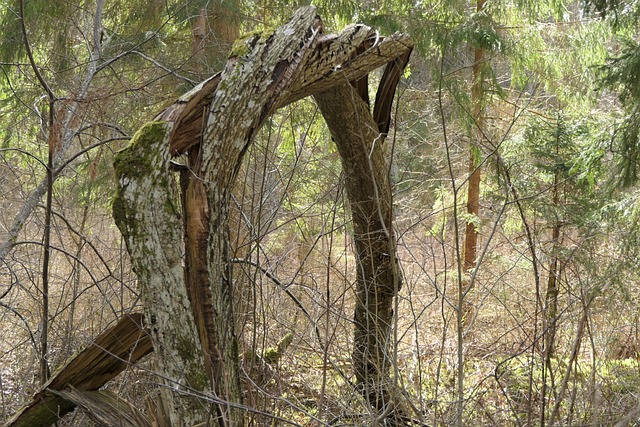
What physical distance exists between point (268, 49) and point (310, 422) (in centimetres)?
298

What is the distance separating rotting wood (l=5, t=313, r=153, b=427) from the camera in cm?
347

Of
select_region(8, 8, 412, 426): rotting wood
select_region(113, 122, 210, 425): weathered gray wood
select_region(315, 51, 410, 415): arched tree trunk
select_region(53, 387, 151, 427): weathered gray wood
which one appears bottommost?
select_region(53, 387, 151, 427): weathered gray wood

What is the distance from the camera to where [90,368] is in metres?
3.62

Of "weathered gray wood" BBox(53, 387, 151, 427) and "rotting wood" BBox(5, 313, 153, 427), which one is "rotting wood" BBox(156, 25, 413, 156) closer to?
"rotting wood" BBox(5, 313, 153, 427)

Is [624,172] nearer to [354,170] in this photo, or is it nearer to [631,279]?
[631,279]

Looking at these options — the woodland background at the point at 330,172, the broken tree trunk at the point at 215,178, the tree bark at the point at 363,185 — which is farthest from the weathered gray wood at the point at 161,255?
the tree bark at the point at 363,185

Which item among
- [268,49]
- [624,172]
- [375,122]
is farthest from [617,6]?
[268,49]

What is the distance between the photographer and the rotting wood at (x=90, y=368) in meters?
3.47

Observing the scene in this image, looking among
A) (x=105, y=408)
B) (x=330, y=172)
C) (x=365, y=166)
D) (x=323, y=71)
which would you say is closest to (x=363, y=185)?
(x=365, y=166)

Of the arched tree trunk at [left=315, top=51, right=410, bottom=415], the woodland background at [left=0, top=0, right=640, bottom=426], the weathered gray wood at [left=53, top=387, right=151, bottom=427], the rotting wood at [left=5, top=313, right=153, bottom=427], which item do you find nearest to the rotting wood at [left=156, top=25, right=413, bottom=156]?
the arched tree trunk at [left=315, top=51, right=410, bottom=415]

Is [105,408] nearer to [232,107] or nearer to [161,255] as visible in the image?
[161,255]

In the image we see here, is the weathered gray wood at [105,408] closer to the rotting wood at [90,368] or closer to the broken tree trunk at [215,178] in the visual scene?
the rotting wood at [90,368]

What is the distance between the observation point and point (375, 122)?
4.86 m

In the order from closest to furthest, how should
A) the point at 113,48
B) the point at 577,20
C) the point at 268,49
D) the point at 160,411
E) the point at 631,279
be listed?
1. the point at 160,411
2. the point at 268,49
3. the point at 113,48
4. the point at 631,279
5. the point at 577,20
